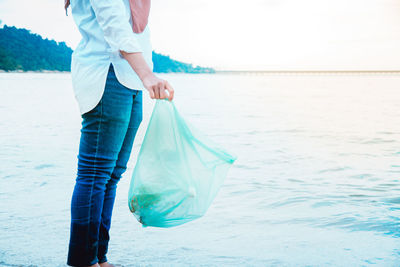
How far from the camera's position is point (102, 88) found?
148 centimetres

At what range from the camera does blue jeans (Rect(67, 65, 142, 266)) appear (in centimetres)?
151

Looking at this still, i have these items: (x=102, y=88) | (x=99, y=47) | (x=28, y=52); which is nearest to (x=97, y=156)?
(x=102, y=88)

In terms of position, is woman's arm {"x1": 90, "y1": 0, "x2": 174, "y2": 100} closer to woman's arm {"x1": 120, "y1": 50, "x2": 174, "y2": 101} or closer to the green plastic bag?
woman's arm {"x1": 120, "y1": 50, "x2": 174, "y2": 101}

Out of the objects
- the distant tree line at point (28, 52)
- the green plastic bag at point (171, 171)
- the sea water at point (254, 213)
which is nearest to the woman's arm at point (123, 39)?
the green plastic bag at point (171, 171)

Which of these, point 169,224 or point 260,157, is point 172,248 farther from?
point 260,157

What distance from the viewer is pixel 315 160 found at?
5379 mm

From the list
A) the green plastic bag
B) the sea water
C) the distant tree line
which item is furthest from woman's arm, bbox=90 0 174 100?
the distant tree line

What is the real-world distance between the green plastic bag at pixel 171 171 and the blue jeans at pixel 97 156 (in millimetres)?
105

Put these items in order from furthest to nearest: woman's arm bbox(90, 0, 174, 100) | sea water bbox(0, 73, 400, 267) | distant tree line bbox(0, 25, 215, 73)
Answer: distant tree line bbox(0, 25, 215, 73) → sea water bbox(0, 73, 400, 267) → woman's arm bbox(90, 0, 174, 100)

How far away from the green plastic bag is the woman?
0.37 ft

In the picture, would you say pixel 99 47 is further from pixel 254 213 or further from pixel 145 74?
pixel 254 213

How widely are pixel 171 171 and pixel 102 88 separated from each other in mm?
428

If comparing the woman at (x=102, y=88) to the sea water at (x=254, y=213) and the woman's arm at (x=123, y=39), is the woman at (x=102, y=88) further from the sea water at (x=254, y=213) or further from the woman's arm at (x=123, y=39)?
the sea water at (x=254, y=213)

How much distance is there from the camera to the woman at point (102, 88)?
1455mm
